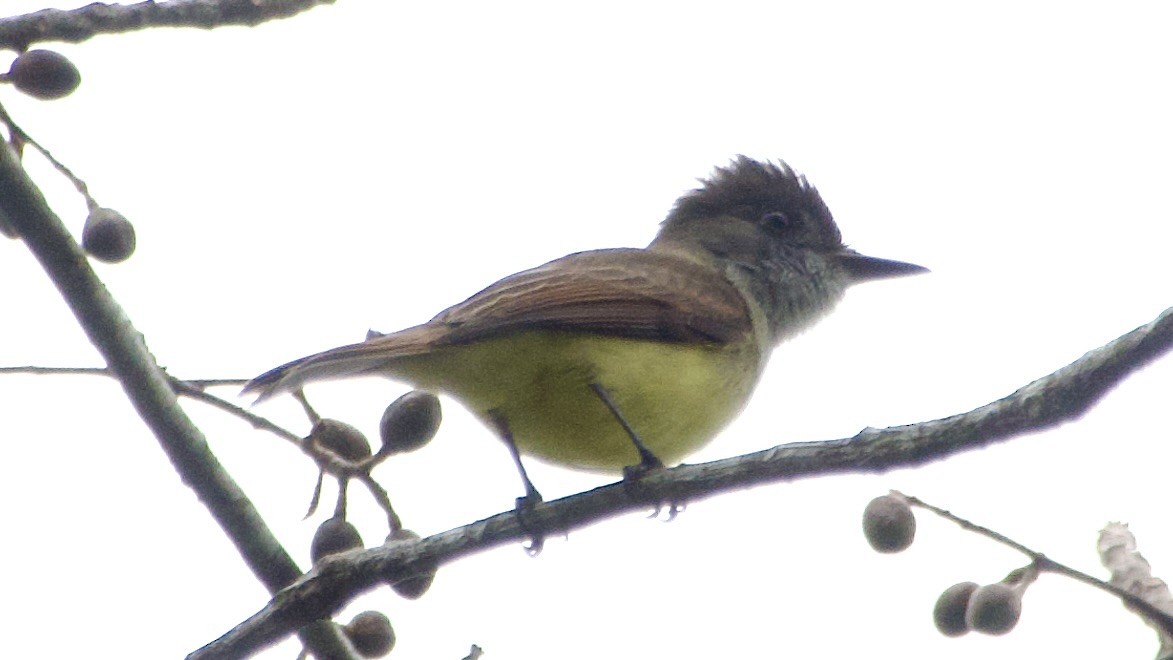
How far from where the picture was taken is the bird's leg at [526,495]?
3.38m

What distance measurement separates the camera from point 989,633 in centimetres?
264

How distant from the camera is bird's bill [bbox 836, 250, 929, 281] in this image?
270 inches

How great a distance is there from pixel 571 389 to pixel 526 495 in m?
0.48

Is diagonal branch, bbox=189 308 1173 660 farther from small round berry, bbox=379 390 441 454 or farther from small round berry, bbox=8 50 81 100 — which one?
small round berry, bbox=8 50 81 100

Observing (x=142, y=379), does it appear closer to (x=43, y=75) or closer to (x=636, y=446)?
(x=43, y=75)

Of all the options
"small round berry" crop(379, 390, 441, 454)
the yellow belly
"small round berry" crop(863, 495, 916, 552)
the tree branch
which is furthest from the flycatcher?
"small round berry" crop(863, 495, 916, 552)

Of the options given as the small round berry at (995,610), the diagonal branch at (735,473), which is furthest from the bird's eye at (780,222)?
the small round berry at (995,610)

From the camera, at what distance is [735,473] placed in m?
3.03

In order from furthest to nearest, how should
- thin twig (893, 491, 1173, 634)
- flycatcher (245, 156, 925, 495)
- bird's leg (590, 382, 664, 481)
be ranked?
flycatcher (245, 156, 925, 495) → bird's leg (590, 382, 664, 481) → thin twig (893, 491, 1173, 634)

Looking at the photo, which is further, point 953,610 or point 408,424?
point 408,424

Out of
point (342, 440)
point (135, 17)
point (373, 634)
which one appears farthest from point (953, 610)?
point (135, 17)

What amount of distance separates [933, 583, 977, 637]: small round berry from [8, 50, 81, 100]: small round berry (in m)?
Answer: 2.04

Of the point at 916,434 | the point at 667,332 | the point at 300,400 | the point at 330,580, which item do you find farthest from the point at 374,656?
the point at 667,332

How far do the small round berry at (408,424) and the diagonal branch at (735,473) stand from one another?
0.23 m
